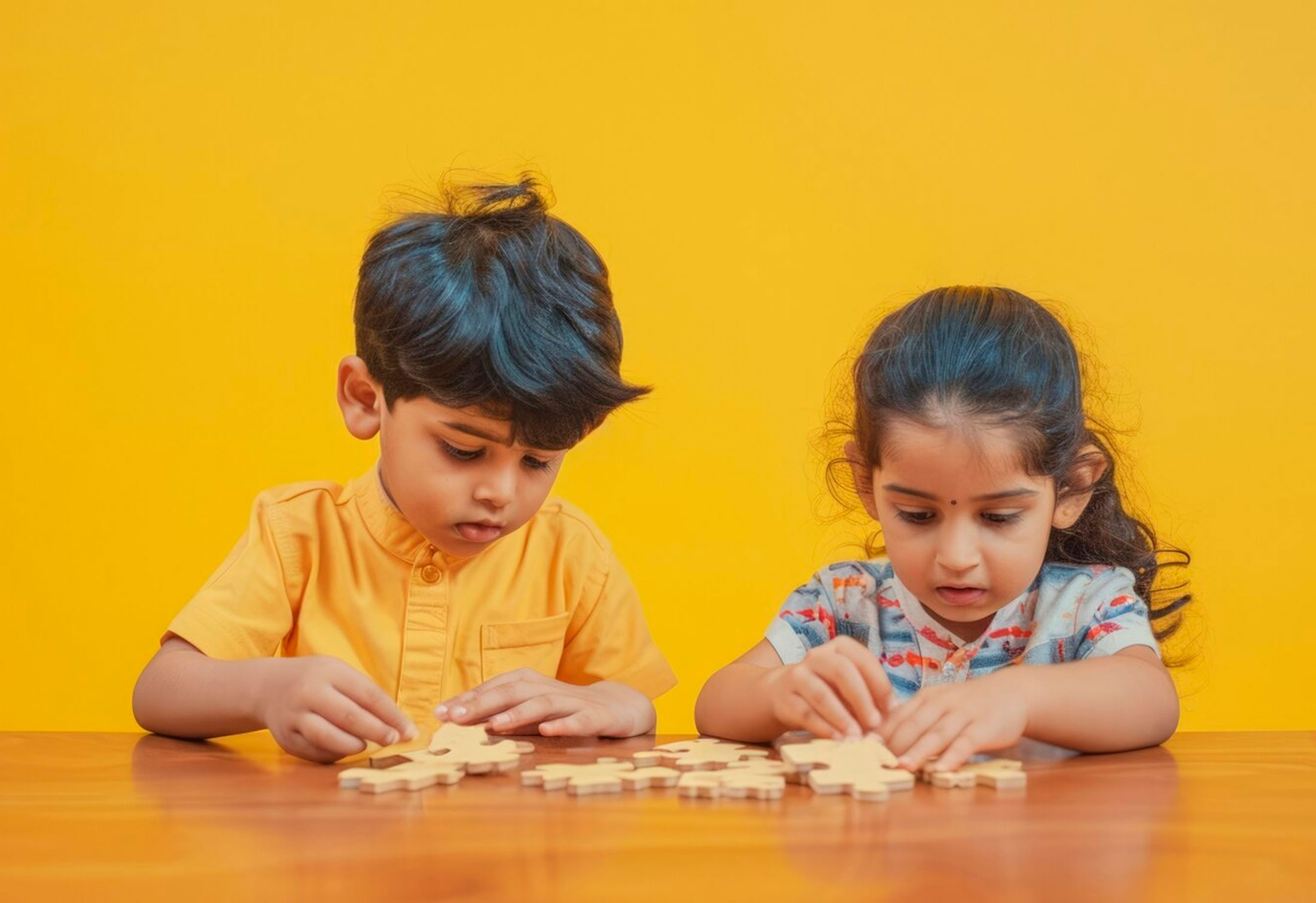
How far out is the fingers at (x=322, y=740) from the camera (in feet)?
4.33

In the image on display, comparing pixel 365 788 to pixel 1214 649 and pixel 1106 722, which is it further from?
pixel 1214 649

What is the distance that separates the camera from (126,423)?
303 cm

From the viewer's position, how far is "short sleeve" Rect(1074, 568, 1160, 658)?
5.16 ft

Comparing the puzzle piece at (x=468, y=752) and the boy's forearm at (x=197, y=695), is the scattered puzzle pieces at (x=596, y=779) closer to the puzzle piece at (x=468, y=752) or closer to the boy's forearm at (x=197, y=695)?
the puzzle piece at (x=468, y=752)

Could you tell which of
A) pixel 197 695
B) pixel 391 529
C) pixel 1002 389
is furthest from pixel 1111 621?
pixel 197 695

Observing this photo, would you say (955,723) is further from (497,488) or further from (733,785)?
(497,488)

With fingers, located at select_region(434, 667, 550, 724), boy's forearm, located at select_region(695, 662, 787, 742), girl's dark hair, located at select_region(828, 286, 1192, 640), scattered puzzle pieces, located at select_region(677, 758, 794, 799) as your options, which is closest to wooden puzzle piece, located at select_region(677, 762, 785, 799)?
scattered puzzle pieces, located at select_region(677, 758, 794, 799)

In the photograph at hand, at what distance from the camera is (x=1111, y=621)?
1.60m

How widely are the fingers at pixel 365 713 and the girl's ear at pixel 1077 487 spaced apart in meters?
0.79

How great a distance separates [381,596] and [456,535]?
0.19 metres

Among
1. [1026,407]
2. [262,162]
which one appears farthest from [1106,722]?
[262,162]

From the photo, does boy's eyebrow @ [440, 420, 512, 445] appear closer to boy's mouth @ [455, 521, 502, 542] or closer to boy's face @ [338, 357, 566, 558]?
boy's face @ [338, 357, 566, 558]

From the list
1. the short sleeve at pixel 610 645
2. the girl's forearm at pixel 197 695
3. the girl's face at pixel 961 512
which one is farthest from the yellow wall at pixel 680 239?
the girl's face at pixel 961 512

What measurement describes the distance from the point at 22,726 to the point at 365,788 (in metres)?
2.27
